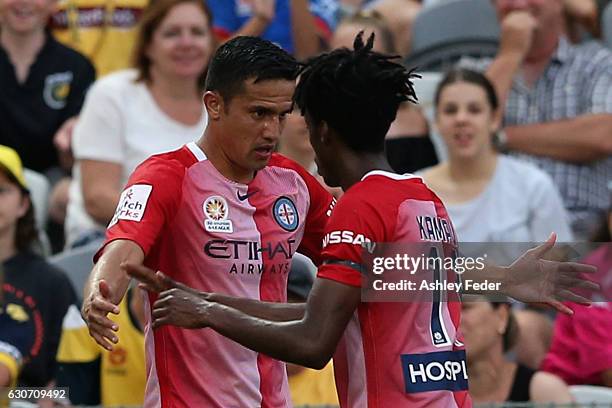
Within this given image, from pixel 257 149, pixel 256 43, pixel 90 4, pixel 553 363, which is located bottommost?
pixel 553 363

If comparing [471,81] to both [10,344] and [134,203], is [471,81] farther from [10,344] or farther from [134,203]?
[134,203]

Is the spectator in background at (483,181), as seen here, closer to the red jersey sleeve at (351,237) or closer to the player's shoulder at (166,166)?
the player's shoulder at (166,166)

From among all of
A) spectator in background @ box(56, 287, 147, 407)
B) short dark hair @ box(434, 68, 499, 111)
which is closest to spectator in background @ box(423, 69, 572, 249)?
short dark hair @ box(434, 68, 499, 111)

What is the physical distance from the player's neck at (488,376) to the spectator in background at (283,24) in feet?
9.29

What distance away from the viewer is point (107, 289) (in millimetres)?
4484

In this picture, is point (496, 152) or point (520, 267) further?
point (496, 152)

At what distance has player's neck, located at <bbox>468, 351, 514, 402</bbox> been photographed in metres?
6.89

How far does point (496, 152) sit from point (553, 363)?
1629mm

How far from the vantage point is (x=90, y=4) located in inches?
362

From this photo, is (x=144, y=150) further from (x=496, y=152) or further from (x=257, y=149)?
(x=257, y=149)

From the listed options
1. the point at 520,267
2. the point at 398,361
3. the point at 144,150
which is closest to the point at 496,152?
the point at 144,150

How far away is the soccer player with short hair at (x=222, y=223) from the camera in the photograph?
4863mm

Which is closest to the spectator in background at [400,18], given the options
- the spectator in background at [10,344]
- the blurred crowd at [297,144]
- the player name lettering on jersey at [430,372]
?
the blurred crowd at [297,144]

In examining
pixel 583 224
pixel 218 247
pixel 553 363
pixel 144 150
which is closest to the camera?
pixel 218 247
